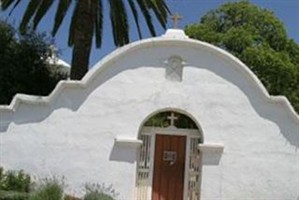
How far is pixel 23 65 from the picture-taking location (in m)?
21.5

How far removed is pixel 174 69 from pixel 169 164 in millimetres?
2382

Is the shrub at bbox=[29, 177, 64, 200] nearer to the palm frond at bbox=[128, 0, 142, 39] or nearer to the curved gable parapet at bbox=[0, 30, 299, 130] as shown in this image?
the curved gable parapet at bbox=[0, 30, 299, 130]

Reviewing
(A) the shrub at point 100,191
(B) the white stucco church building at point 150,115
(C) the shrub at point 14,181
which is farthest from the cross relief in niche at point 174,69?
(C) the shrub at point 14,181

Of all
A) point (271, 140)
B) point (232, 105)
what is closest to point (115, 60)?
point (232, 105)

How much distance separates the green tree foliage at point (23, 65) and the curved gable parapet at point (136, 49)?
6337 mm

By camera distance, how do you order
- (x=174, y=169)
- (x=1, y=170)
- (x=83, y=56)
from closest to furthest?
(x=1, y=170), (x=174, y=169), (x=83, y=56)

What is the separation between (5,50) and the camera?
70.1 feet

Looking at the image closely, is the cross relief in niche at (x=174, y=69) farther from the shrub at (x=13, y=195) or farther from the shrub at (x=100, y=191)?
the shrub at (x=13, y=195)

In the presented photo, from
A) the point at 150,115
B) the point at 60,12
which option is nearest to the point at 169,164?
the point at 150,115

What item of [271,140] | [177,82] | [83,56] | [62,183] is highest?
[83,56]

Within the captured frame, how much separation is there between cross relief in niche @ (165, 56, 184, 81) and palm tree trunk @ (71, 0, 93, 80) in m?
5.33

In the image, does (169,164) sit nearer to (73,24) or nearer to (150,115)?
(150,115)

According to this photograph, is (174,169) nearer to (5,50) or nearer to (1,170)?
(1,170)

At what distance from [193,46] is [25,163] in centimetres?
493
